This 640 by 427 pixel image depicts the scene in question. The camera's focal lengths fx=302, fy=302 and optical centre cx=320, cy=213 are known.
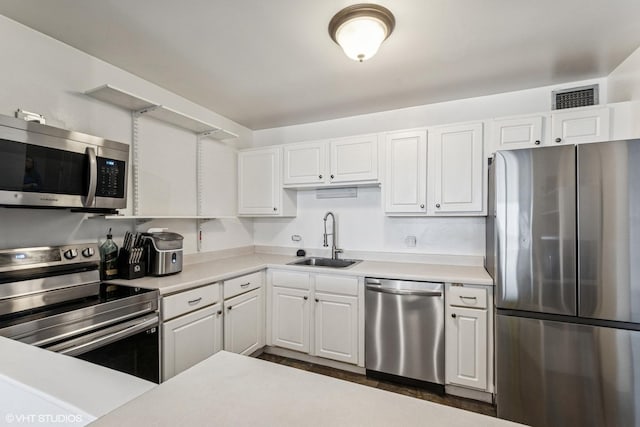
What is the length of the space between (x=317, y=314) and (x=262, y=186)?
1460 mm

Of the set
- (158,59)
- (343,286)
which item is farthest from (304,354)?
(158,59)

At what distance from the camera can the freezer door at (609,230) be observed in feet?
5.38

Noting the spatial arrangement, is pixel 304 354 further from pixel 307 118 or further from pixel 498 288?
pixel 307 118

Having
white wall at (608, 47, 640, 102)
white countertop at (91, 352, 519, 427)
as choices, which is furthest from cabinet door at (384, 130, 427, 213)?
white countertop at (91, 352, 519, 427)

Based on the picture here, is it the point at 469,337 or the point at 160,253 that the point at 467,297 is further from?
the point at 160,253

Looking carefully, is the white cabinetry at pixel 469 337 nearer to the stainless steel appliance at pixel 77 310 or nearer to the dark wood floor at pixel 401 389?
the dark wood floor at pixel 401 389

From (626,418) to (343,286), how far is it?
1790 millimetres

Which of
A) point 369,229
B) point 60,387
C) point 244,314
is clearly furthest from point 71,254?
point 369,229

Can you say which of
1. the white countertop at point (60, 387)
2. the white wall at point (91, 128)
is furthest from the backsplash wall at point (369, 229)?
the white countertop at point (60, 387)

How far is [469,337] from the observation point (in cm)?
215

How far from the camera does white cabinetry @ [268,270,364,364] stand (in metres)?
2.51

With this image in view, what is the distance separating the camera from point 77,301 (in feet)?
5.26

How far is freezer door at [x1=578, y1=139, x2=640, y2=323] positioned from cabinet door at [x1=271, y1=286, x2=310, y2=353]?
193 centimetres

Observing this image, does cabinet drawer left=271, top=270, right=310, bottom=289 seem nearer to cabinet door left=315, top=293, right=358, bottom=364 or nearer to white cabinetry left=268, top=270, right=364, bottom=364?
white cabinetry left=268, top=270, right=364, bottom=364
